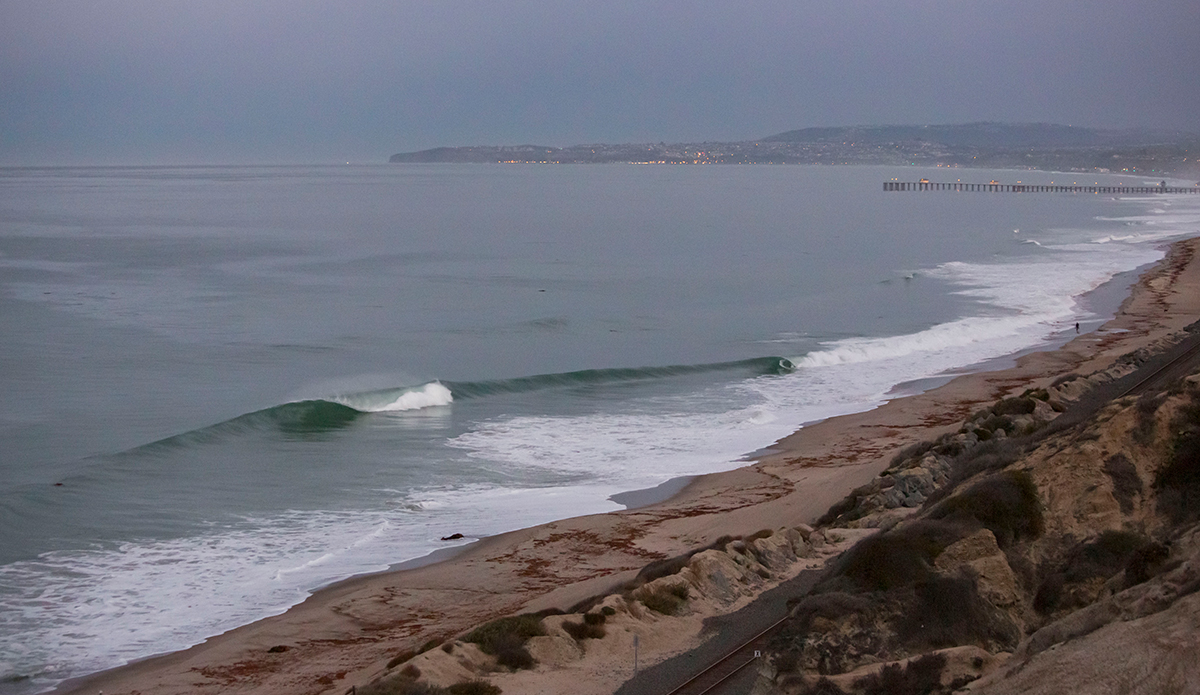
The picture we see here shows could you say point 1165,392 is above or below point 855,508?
above

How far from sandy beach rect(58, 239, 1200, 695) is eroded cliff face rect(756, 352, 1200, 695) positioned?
286cm

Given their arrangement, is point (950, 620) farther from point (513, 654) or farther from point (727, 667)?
point (513, 654)

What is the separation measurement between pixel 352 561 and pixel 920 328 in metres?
33.2

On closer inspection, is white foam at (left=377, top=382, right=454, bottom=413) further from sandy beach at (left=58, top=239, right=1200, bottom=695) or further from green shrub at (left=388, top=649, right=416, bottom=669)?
green shrub at (left=388, top=649, right=416, bottom=669)

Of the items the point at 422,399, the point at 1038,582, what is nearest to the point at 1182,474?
the point at 1038,582

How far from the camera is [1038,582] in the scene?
38.9 ft

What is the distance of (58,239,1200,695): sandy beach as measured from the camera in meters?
14.4

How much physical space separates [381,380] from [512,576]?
1916 cm

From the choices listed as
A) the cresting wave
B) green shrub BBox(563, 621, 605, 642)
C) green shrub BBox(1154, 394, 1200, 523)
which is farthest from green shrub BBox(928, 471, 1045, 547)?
the cresting wave

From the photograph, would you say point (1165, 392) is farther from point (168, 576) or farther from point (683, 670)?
point (168, 576)

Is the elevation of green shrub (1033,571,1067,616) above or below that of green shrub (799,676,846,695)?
above

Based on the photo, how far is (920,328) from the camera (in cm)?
4628

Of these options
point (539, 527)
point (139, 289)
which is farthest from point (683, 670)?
point (139, 289)

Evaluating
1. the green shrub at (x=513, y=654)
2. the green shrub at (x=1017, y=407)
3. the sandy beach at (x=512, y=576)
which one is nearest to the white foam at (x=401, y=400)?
the sandy beach at (x=512, y=576)
